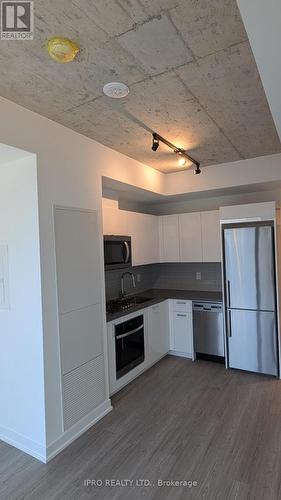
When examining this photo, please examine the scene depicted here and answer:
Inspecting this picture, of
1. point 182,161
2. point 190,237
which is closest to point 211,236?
point 190,237

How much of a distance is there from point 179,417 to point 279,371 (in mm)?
1512

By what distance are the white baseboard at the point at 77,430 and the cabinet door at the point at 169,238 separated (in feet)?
7.96

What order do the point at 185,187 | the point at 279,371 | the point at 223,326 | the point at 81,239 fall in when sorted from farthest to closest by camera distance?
1. the point at 185,187
2. the point at 223,326
3. the point at 279,371
4. the point at 81,239

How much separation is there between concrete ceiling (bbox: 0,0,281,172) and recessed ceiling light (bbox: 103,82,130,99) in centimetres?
4

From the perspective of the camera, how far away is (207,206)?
475 centimetres

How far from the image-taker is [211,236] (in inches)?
169

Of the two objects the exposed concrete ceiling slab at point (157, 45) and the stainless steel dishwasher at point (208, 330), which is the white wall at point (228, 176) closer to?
the stainless steel dishwasher at point (208, 330)

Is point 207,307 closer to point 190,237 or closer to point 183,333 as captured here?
point 183,333

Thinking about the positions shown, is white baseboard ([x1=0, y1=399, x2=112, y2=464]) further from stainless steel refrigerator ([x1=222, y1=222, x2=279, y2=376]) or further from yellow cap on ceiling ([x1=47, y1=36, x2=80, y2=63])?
yellow cap on ceiling ([x1=47, y1=36, x2=80, y2=63])

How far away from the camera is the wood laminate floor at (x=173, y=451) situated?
195cm

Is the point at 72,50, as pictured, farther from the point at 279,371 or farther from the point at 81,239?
the point at 279,371

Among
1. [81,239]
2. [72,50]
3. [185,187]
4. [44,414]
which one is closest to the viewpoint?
[72,50]

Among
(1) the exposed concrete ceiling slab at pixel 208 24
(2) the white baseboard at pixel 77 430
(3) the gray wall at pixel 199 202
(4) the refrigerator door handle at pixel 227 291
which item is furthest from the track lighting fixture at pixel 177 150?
(2) the white baseboard at pixel 77 430

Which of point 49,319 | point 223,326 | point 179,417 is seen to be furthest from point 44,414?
point 223,326
